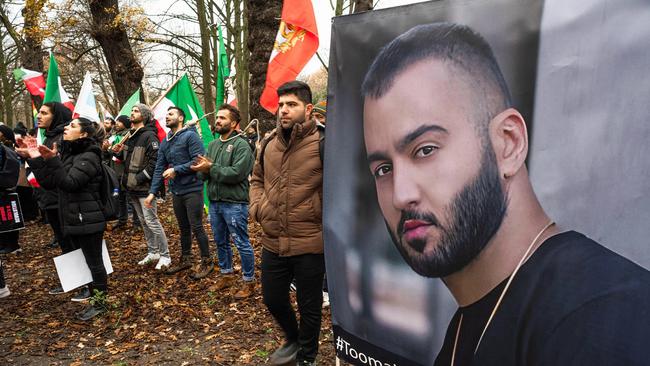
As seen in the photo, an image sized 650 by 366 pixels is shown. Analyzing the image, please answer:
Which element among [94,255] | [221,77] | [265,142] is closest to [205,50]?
[221,77]

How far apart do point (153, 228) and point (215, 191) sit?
1.49m

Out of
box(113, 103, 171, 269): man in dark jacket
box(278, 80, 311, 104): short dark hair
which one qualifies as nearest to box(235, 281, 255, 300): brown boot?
box(113, 103, 171, 269): man in dark jacket

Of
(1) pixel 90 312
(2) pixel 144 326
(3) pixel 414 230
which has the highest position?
(3) pixel 414 230

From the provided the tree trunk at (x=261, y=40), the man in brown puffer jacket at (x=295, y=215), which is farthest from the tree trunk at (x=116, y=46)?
the man in brown puffer jacket at (x=295, y=215)

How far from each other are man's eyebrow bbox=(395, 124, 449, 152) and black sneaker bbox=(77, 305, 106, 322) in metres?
4.31

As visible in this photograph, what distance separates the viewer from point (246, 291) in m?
5.25

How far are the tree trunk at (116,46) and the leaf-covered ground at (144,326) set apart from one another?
666cm

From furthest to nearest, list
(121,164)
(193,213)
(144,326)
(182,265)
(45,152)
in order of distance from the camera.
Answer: (121,164) < (182,265) < (193,213) < (144,326) < (45,152)

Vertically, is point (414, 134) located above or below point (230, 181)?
above

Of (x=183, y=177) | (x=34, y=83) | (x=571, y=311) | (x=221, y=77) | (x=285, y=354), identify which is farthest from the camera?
(x=221, y=77)

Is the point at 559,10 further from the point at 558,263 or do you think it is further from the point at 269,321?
the point at 269,321

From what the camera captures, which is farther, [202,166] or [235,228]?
[235,228]

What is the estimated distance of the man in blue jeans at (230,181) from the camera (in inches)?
199

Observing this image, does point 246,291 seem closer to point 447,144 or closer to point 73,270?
point 73,270
